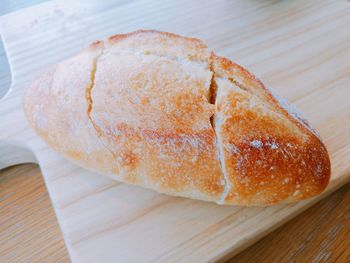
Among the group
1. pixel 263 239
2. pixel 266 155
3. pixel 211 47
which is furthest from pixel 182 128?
pixel 211 47

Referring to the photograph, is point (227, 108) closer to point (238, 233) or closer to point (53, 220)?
point (238, 233)

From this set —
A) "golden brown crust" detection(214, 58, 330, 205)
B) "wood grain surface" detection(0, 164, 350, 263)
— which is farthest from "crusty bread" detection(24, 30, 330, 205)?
"wood grain surface" detection(0, 164, 350, 263)

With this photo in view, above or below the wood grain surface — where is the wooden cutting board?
above

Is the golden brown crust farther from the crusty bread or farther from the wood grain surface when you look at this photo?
the wood grain surface

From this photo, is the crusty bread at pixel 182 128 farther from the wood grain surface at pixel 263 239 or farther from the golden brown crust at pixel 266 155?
the wood grain surface at pixel 263 239

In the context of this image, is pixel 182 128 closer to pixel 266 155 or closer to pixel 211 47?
pixel 266 155
